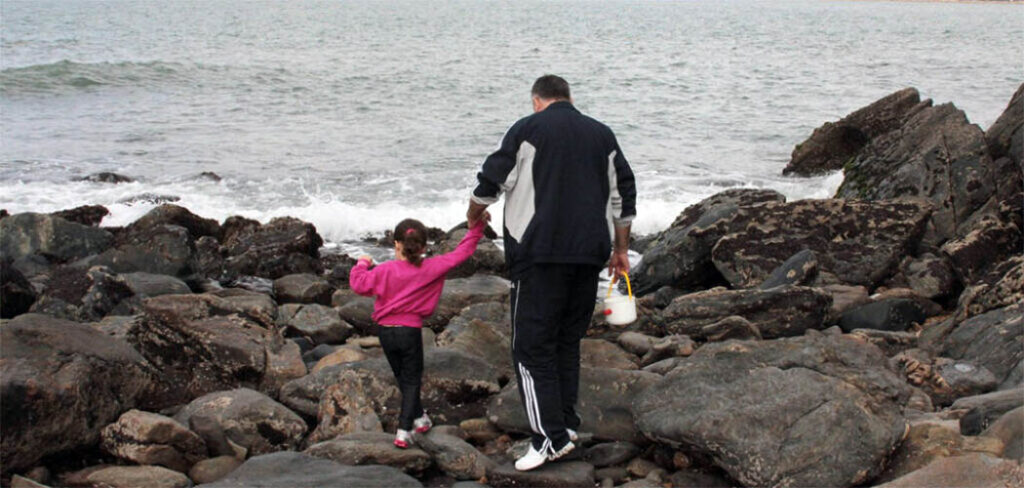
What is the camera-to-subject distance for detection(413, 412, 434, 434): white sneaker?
6.18 metres

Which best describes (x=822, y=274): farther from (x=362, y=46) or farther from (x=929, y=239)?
(x=362, y=46)

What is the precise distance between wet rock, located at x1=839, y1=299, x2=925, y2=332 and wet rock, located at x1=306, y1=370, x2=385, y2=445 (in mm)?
4664

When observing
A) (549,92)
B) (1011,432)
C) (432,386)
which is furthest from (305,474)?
(1011,432)

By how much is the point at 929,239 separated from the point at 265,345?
781 cm

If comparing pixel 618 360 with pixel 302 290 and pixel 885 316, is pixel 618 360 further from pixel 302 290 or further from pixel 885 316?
pixel 302 290

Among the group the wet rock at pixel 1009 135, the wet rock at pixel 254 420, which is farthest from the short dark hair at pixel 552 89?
the wet rock at pixel 1009 135

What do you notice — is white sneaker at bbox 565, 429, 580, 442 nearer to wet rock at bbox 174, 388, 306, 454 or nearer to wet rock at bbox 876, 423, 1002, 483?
wet rock at bbox 876, 423, 1002, 483

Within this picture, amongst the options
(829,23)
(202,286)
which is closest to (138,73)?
(202,286)

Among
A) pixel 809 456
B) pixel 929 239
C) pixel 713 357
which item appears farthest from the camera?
pixel 929 239

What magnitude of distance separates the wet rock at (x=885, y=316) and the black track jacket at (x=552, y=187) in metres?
4.69

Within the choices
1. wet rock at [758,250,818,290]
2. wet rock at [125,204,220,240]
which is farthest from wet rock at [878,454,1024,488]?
wet rock at [125,204,220,240]

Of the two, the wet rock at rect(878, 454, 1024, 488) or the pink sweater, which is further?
the pink sweater

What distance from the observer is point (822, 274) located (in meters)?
10.9

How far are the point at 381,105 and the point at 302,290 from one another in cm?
2022
